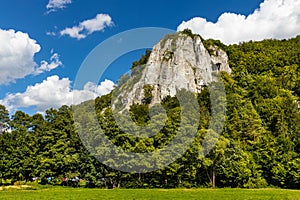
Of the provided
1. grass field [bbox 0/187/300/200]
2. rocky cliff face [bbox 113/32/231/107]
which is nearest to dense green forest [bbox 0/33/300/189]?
grass field [bbox 0/187/300/200]

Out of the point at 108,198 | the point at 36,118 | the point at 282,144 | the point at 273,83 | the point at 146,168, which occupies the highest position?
the point at 273,83

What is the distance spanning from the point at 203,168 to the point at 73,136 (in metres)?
20.2

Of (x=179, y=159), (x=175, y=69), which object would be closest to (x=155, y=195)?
(x=179, y=159)

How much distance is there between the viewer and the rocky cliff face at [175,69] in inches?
3588

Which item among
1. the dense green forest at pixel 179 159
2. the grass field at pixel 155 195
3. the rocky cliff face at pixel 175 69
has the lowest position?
the grass field at pixel 155 195

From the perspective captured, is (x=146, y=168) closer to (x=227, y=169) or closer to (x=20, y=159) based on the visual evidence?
(x=227, y=169)

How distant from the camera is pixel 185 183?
45.2 meters

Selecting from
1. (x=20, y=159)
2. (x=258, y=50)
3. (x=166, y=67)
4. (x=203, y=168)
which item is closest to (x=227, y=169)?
(x=203, y=168)

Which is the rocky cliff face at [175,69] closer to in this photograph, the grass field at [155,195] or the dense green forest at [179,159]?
the dense green forest at [179,159]

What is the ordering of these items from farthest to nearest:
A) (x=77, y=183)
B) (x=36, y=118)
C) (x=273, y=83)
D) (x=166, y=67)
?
1. (x=166, y=67)
2. (x=273, y=83)
3. (x=36, y=118)
4. (x=77, y=183)

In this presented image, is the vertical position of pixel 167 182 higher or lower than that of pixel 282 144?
lower

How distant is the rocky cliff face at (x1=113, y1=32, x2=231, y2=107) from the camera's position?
91.1 meters

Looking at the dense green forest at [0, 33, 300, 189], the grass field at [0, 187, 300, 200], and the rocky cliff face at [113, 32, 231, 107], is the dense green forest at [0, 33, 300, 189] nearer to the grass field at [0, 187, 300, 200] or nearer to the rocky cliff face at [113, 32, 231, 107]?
the grass field at [0, 187, 300, 200]

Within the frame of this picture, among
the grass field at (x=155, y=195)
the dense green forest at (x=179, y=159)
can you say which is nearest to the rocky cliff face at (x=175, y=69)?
the dense green forest at (x=179, y=159)
